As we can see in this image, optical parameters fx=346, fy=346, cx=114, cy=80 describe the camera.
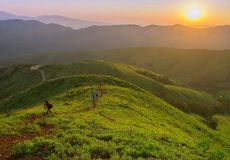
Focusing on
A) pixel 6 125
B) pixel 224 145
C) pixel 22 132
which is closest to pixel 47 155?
pixel 22 132

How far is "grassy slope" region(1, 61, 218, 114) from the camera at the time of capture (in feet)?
307

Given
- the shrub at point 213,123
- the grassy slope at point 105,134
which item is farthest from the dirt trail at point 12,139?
the shrub at point 213,123

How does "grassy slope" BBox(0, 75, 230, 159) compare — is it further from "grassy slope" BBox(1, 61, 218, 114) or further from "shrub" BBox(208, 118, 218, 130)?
"grassy slope" BBox(1, 61, 218, 114)

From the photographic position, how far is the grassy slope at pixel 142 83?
93.4m

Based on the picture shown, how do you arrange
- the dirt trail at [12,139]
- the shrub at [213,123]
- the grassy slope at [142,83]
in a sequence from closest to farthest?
1. the dirt trail at [12,139]
2. the shrub at [213,123]
3. the grassy slope at [142,83]

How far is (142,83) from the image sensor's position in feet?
329

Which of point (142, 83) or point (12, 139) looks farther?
point (142, 83)

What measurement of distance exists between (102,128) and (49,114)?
914cm

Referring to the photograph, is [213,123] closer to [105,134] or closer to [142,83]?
[142,83]

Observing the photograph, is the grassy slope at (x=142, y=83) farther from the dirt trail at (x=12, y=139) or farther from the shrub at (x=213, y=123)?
the dirt trail at (x=12, y=139)

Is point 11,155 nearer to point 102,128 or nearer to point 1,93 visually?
point 102,128

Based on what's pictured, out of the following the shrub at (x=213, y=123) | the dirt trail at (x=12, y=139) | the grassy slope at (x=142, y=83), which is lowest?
the dirt trail at (x=12, y=139)

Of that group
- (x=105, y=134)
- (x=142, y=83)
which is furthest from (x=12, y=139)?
(x=142, y=83)

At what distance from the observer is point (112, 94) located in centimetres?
5738
